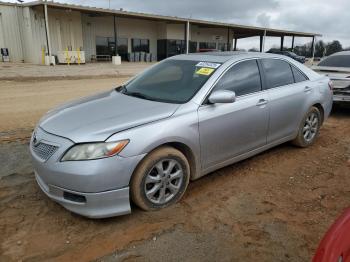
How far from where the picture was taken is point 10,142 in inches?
215

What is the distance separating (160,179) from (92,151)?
775 millimetres

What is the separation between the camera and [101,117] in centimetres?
330

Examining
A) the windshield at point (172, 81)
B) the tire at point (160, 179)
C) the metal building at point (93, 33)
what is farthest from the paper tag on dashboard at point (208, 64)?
the metal building at point (93, 33)

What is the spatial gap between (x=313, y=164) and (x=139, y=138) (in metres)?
2.96

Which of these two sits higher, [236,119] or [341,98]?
[236,119]

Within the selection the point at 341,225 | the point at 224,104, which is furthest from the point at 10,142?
the point at 341,225

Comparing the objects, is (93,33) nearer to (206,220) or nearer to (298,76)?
(298,76)

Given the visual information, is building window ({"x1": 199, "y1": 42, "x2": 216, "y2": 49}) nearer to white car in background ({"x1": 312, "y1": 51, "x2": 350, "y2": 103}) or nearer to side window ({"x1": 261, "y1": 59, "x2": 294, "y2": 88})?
white car in background ({"x1": 312, "y1": 51, "x2": 350, "y2": 103})

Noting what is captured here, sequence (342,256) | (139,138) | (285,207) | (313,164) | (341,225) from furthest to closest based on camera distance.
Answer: (313,164) → (285,207) → (139,138) → (341,225) → (342,256)

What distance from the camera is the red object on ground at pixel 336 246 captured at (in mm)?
1294

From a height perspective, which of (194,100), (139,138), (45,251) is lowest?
(45,251)

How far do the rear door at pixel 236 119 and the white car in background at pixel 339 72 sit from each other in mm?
4169

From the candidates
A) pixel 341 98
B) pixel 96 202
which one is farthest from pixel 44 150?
pixel 341 98

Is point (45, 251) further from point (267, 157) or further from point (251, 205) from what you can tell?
point (267, 157)
